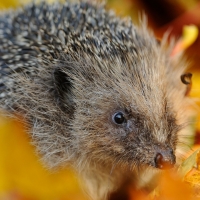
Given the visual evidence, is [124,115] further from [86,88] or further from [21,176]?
[21,176]

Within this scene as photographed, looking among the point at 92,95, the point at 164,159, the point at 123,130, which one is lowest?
the point at 164,159

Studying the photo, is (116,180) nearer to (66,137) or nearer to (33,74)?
(66,137)

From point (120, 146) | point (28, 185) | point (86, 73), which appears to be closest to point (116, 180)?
point (120, 146)

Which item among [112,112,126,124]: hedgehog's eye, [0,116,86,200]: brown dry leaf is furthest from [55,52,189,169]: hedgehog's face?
[0,116,86,200]: brown dry leaf

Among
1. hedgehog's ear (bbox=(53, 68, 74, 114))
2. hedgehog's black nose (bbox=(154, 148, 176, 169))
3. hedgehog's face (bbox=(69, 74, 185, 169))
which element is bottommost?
hedgehog's black nose (bbox=(154, 148, 176, 169))

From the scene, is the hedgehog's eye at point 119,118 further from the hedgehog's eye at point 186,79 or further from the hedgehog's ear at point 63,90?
the hedgehog's eye at point 186,79

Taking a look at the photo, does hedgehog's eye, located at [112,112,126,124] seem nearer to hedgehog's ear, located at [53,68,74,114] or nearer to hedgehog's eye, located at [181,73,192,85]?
hedgehog's ear, located at [53,68,74,114]

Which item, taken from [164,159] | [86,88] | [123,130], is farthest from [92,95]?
[164,159]
